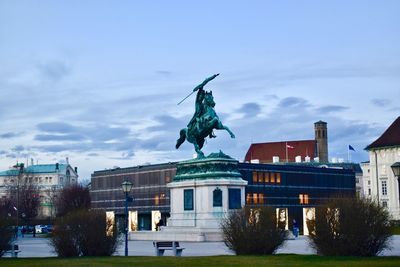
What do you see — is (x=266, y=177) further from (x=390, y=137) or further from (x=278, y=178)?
(x=390, y=137)

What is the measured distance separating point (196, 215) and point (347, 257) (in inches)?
1136

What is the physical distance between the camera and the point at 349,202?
30.2 metres

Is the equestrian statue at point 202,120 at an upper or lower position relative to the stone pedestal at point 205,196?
upper

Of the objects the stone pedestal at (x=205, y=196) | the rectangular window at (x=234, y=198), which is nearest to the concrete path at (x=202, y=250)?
the stone pedestal at (x=205, y=196)

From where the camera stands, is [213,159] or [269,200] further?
[269,200]

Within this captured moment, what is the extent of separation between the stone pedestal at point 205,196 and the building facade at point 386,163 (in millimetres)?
80779

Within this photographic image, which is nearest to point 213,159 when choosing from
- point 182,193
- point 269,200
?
point 182,193

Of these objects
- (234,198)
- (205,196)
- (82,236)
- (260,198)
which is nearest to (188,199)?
(205,196)

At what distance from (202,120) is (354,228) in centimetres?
3163

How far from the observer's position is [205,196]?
2218 inches

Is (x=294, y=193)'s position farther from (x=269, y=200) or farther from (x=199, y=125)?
(x=199, y=125)

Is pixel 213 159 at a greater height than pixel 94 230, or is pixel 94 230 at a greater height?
pixel 213 159

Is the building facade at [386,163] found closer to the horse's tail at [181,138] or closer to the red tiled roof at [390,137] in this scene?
the red tiled roof at [390,137]

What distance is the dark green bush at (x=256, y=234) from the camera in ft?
109
